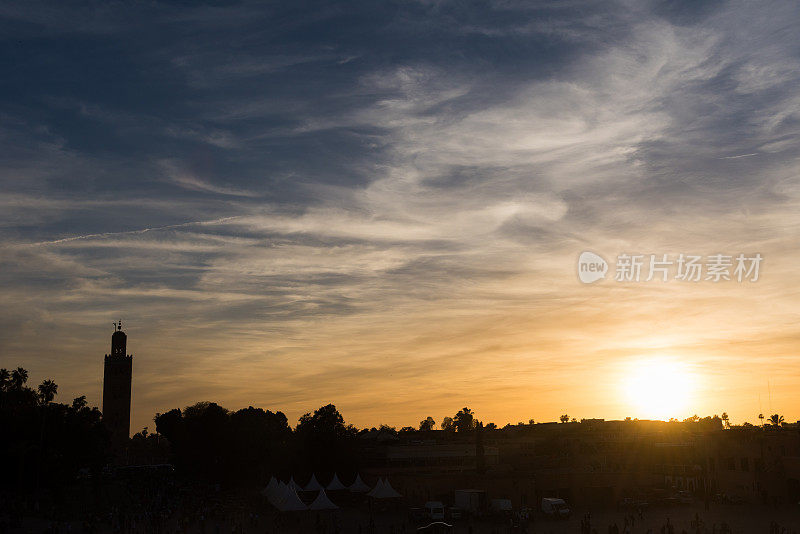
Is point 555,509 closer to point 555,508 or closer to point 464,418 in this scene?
point 555,508

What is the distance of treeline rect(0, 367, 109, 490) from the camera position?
251 feet

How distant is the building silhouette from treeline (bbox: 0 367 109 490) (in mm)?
78761

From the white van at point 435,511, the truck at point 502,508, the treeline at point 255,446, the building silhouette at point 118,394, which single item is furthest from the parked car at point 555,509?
the building silhouette at point 118,394

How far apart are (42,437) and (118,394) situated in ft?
292

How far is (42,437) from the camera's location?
259ft

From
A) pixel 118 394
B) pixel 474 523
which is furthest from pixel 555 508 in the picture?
pixel 118 394

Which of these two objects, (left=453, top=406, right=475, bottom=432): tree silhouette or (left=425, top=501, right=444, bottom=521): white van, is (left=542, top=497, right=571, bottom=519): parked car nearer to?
(left=425, top=501, right=444, bottom=521): white van

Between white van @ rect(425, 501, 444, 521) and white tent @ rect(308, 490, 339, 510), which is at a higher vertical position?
white tent @ rect(308, 490, 339, 510)

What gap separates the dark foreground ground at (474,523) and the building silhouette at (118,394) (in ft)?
352

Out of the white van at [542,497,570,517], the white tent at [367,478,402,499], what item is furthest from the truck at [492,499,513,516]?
the white tent at [367,478,402,499]

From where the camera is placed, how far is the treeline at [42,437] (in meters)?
76.6

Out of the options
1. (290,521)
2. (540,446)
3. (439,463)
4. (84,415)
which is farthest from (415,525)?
(540,446)

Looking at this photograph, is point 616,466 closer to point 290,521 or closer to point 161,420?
point 290,521

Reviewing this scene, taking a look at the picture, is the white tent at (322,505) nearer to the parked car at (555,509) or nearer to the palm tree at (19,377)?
the parked car at (555,509)
